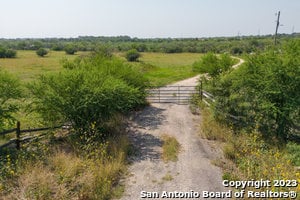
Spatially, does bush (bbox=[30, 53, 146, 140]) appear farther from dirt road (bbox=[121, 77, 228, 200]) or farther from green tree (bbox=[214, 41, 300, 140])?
green tree (bbox=[214, 41, 300, 140])

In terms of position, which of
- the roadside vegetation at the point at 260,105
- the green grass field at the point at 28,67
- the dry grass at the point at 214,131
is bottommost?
the green grass field at the point at 28,67

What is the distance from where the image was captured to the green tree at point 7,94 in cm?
959

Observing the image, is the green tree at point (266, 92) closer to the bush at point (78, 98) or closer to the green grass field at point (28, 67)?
the bush at point (78, 98)

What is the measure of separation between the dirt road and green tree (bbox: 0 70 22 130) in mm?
4774

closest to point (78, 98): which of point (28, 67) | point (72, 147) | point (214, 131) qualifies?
point (72, 147)

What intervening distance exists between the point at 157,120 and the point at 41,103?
641 centimetres

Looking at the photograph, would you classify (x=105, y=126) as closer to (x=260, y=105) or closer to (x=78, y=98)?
(x=78, y=98)

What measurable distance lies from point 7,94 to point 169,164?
6326 millimetres

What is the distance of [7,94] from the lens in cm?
975

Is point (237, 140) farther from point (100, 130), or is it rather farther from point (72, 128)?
point (72, 128)

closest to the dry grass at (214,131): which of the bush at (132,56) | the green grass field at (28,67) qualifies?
the green grass field at (28,67)

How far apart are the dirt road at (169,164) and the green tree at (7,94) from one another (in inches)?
188

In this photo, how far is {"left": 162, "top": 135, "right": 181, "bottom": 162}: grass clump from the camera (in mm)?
9586

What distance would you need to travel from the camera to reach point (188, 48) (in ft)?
316
